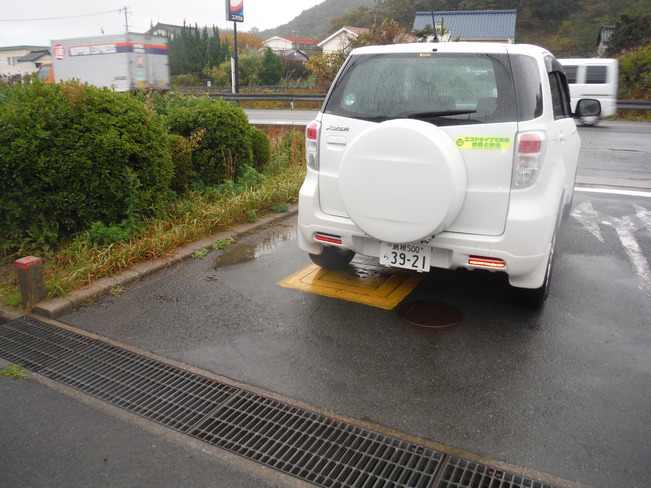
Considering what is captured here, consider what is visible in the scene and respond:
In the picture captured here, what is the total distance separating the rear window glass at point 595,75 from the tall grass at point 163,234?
15.6m

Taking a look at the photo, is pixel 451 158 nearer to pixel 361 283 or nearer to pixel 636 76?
pixel 361 283

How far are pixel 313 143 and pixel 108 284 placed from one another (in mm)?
2215

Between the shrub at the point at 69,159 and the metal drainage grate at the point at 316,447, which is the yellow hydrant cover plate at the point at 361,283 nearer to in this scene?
the metal drainage grate at the point at 316,447

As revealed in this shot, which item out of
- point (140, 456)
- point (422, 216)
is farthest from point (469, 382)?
point (140, 456)

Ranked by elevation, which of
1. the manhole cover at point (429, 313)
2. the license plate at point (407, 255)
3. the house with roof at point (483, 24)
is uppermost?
the house with roof at point (483, 24)

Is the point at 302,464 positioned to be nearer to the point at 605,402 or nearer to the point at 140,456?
the point at 140,456

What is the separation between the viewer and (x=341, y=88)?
3.94 meters

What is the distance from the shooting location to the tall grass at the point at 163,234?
177 inches

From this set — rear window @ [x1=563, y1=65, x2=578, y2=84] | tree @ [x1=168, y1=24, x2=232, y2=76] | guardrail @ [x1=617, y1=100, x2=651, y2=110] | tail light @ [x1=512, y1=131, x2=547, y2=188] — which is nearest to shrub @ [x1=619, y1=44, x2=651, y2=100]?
guardrail @ [x1=617, y1=100, x2=651, y2=110]

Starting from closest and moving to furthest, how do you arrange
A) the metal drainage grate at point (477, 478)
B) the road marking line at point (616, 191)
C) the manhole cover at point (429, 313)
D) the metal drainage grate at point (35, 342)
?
the metal drainage grate at point (477, 478)
the metal drainage grate at point (35, 342)
the manhole cover at point (429, 313)
the road marking line at point (616, 191)

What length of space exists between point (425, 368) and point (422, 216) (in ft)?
3.24

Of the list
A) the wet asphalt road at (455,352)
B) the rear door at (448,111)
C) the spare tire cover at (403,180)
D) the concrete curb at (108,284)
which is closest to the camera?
the wet asphalt road at (455,352)

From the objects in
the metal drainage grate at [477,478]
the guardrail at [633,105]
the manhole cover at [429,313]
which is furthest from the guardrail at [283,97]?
the metal drainage grate at [477,478]

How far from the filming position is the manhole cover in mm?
3869
